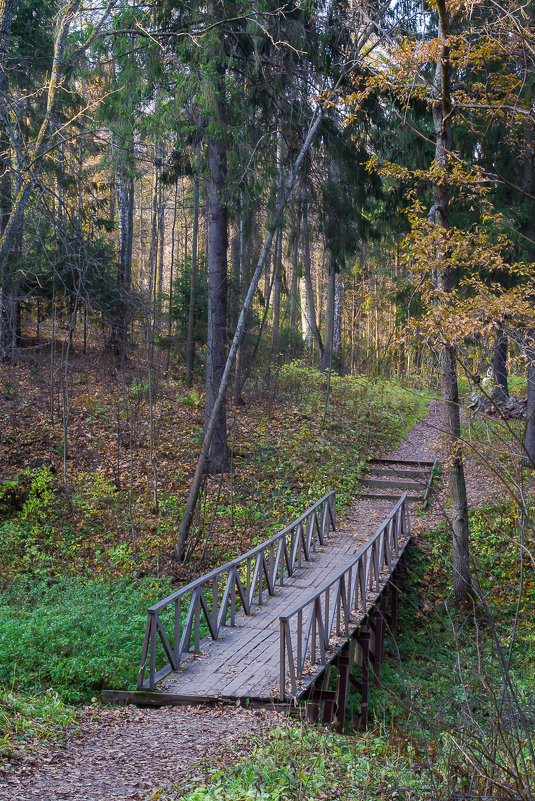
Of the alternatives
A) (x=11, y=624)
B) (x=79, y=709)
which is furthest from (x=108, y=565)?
(x=79, y=709)

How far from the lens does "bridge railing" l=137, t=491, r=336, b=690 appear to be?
23.5 ft

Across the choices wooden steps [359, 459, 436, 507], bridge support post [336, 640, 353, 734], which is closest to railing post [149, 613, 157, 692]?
bridge support post [336, 640, 353, 734]

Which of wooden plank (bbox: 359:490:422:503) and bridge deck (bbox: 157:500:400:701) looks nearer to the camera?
bridge deck (bbox: 157:500:400:701)

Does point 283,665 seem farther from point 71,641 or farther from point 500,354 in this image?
point 500,354

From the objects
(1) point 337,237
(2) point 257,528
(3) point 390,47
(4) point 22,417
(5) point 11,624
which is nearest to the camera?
(5) point 11,624

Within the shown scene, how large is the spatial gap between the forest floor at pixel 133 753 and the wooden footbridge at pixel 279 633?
0.39 metres

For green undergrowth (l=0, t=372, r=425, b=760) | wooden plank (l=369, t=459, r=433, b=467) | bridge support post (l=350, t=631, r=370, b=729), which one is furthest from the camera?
wooden plank (l=369, t=459, r=433, b=467)

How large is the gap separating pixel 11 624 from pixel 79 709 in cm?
206

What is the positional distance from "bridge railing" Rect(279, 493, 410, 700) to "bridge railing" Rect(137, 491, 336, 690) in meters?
0.81

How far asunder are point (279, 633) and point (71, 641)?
8.29 ft

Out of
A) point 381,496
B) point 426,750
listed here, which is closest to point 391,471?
point 381,496

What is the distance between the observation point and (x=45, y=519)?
1450 centimetres

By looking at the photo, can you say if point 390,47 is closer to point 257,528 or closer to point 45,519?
point 257,528

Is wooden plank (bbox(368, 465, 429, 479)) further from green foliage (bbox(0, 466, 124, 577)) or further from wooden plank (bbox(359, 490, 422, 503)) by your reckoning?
green foliage (bbox(0, 466, 124, 577))
